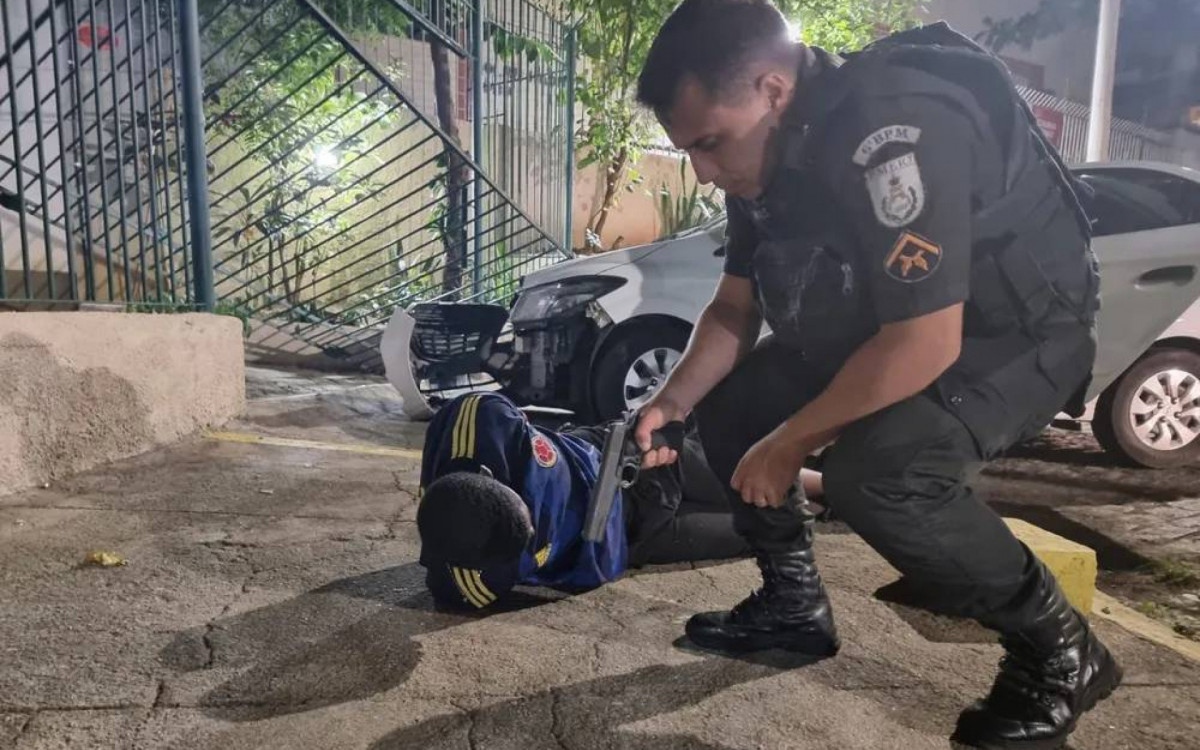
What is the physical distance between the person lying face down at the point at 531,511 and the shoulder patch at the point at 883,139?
90 centimetres

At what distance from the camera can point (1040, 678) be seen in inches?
61.0

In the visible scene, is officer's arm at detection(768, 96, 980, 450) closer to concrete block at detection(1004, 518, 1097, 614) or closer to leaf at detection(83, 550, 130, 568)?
concrete block at detection(1004, 518, 1097, 614)

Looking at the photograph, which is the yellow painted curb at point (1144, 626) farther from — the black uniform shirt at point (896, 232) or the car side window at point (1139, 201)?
the car side window at point (1139, 201)

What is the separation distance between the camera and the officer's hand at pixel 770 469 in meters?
1.52

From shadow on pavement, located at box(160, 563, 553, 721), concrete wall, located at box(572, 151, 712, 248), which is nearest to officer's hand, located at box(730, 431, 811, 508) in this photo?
shadow on pavement, located at box(160, 563, 553, 721)

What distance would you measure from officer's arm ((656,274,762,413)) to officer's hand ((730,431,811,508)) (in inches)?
12.2

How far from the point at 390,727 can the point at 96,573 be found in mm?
1163

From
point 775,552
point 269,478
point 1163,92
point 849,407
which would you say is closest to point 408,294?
point 269,478

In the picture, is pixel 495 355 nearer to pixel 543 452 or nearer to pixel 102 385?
pixel 102 385

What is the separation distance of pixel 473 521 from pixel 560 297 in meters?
2.78

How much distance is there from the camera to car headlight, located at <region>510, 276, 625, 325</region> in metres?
4.46

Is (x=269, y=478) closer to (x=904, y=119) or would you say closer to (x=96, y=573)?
(x=96, y=573)

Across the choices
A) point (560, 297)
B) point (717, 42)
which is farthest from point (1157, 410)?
point (717, 42)

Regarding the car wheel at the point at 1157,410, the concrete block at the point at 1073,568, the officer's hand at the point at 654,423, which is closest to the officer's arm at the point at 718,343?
the officer's hand at the point at 654,423
